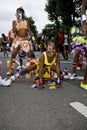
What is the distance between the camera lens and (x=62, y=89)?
7406 millimetres

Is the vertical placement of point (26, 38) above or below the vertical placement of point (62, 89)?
above

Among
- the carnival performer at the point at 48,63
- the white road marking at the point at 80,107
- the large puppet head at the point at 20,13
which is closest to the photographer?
the white road marking at the point at 80,107

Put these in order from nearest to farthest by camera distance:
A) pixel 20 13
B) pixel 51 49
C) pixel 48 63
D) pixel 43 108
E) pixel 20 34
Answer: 1. pixel 43 108
2. pixel 51 49
3. pixel 48 63
4. pixel 20 13
5. pixel 20 34

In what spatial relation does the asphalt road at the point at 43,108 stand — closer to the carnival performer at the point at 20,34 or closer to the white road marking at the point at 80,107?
the white road marking at the point at 80,107

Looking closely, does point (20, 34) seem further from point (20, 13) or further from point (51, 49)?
point (51, 49)

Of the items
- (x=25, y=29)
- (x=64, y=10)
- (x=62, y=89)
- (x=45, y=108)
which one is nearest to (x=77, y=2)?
(x=64, y=10)

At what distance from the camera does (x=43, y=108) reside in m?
5.45

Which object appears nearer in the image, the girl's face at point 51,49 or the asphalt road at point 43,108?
the asphalt road at point 43,108

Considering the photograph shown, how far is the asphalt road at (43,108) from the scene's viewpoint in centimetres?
449

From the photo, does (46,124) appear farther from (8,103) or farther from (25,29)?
(25,29)

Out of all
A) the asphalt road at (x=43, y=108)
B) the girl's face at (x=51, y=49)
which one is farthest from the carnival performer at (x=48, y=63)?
the asphalt road at (x=43, y=108)

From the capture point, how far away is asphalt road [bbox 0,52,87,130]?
4.49 metres

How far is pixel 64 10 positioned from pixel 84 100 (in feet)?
93.4

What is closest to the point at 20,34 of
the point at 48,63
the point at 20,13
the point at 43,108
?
the point at 20,13
